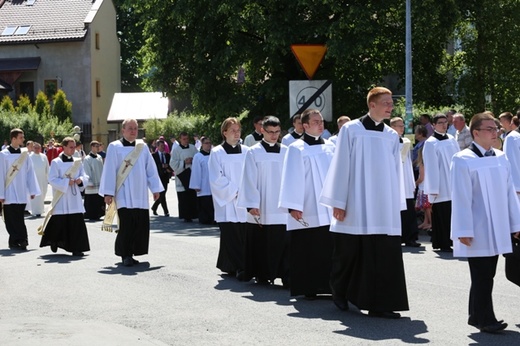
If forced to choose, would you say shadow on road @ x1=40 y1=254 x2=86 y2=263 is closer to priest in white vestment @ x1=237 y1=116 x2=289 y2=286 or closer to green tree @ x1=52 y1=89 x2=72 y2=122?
priest in white vestment @ x1=237 y1=116 x2=289 y2=286

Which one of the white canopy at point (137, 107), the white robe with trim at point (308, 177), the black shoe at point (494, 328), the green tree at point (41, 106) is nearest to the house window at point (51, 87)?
the white canopy at point (137, 107)

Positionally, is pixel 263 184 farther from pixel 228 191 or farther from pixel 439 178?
pixel 439 178

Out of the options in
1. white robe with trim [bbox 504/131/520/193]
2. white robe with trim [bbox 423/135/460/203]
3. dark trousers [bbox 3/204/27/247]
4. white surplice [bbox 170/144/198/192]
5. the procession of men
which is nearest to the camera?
the procession of men

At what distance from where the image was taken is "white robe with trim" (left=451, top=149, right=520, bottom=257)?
9.54 m

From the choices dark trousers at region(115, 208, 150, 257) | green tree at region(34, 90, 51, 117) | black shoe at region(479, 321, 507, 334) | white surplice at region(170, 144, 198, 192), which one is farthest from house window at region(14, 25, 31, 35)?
black shoe at region(479, 321, 507, 334)

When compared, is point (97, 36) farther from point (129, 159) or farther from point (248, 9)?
point (129, 159)

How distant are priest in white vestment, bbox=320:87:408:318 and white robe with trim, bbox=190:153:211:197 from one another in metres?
14.4

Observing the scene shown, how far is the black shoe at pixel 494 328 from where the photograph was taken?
927cm

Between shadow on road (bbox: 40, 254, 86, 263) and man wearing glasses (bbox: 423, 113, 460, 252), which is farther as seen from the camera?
man wearing glasses (bbox: 423, 113, 460, 252)

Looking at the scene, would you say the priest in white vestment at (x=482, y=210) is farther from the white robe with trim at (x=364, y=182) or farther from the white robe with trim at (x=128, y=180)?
the white robe with trim at (x=128, y=180)

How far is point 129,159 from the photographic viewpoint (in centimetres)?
1589

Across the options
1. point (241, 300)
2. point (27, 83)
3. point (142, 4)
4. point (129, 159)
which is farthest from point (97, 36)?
point (241, 300)

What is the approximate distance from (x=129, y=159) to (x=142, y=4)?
17.8m

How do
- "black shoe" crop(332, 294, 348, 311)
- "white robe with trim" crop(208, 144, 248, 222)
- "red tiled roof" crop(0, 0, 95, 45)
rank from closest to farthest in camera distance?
"black shoe" crop(332, 294, 348, 311) → "white robe with trim" crop(208, 144, 248, 222) → "red tiled roof" crop(0, 0, 95, 45)
